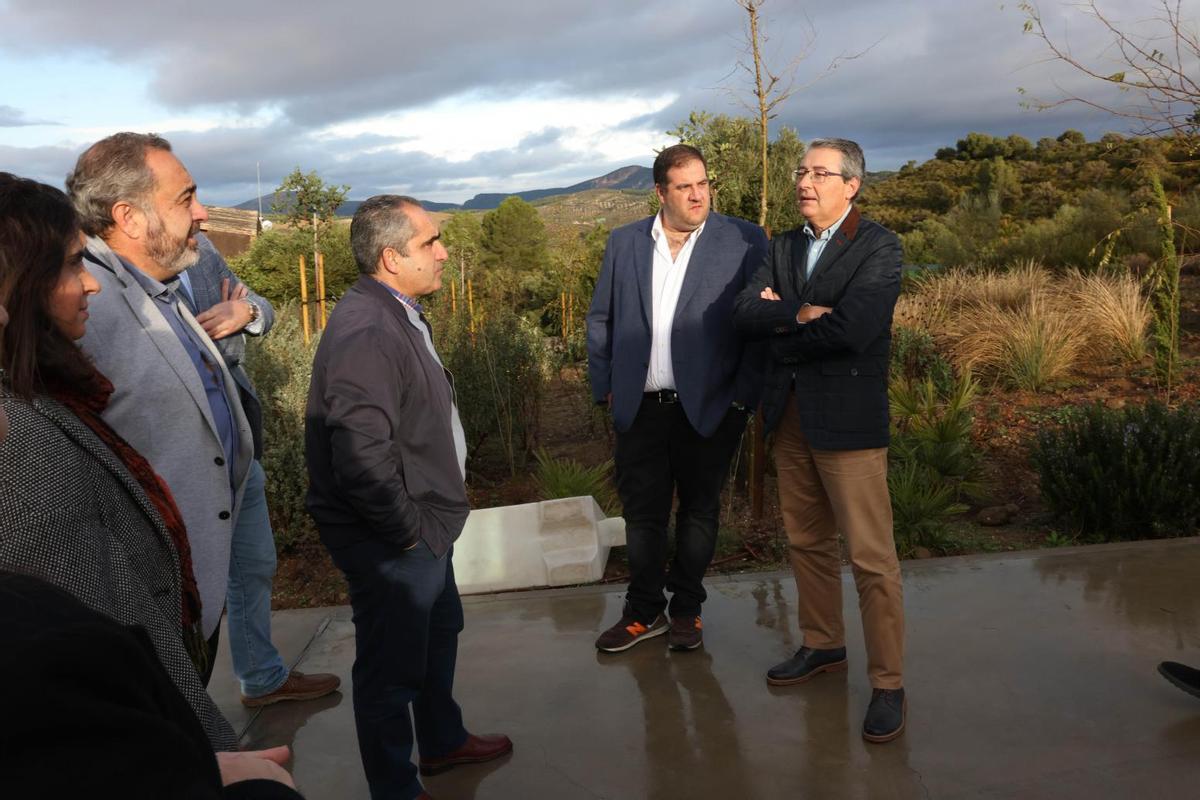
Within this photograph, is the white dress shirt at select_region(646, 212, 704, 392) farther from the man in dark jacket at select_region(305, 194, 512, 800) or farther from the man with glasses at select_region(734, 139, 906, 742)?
the man in dark jacket at select_region(305, 194, 512, 800)

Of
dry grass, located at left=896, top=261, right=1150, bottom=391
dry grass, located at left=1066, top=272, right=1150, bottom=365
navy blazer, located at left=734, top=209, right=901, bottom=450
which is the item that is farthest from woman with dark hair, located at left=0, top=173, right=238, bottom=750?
dry grass, located at left=1066, top=272, right=1150, bottom=365

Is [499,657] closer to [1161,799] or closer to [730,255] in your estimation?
[730,255]

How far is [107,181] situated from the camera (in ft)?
8.89

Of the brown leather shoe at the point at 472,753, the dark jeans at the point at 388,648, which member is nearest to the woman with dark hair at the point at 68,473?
the dark jeans at the point at 388,648

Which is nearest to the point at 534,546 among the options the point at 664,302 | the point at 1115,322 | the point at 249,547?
the point at 664,302

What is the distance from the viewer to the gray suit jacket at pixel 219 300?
3.30 m

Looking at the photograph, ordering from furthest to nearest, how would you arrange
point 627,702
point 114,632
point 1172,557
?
1. point 1172,557
2. point 627,702
3. point 114,632

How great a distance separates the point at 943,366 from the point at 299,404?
5548 mm

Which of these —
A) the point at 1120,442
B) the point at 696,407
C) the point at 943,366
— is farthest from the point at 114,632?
the point at 943,366

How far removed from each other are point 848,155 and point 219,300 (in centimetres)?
225

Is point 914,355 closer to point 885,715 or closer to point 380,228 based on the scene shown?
point 885,715

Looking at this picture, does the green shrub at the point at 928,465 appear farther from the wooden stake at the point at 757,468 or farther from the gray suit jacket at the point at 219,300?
the gray suit jacket at the point at 219,300

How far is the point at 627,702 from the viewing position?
3.53 metres

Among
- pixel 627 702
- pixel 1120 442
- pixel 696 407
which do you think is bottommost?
pixel 627 702
